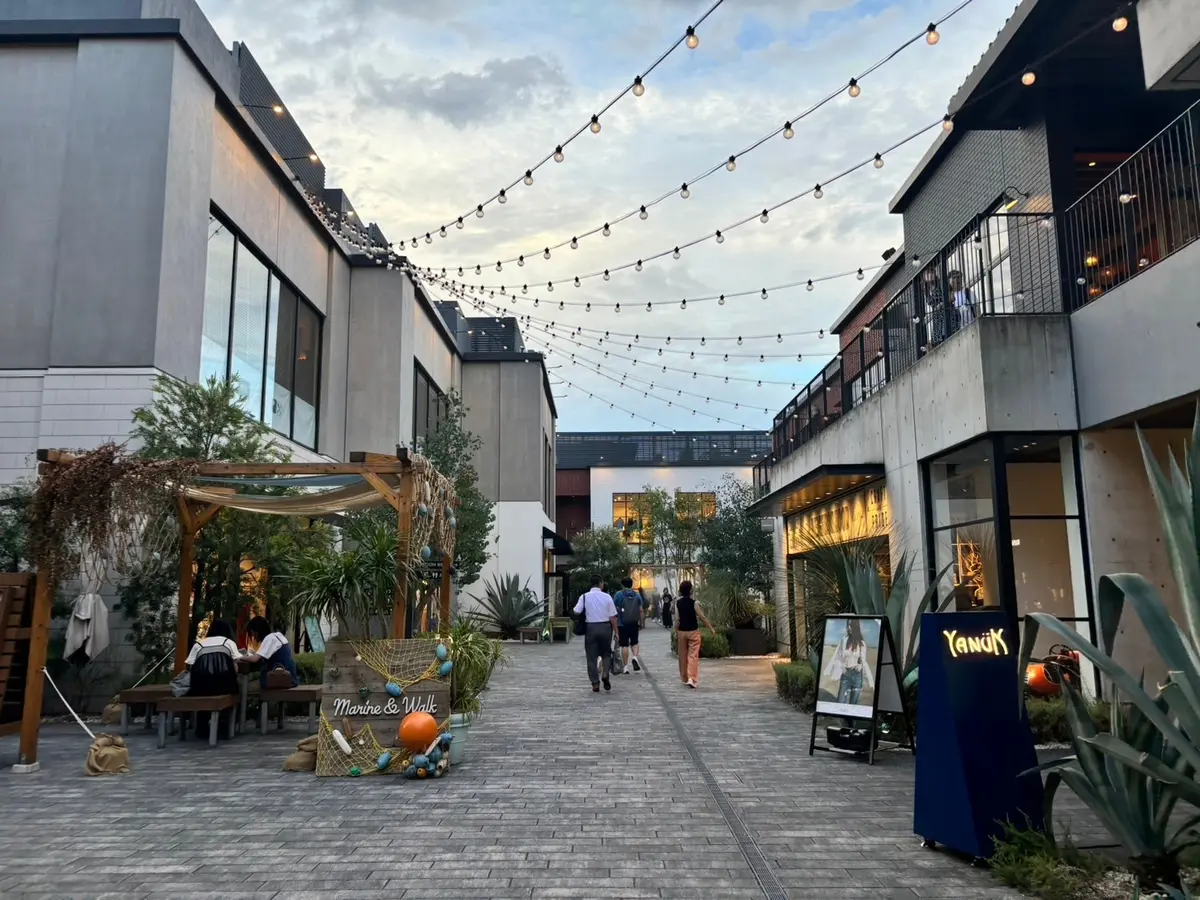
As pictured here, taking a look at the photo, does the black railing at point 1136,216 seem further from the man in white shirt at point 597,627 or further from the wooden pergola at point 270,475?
the man in white shirt at point 597,627

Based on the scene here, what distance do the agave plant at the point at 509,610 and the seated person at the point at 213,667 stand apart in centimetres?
1617

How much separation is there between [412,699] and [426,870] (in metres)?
2.86

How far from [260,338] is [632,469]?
31.9 metres

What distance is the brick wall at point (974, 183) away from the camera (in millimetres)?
10328

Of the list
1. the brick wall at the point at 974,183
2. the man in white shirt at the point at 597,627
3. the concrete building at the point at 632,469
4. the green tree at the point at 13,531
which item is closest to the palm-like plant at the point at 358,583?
the green tree at the point at 13,531

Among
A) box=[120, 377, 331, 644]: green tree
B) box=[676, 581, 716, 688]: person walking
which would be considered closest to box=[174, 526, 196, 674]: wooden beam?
box=[120, 377, 331, 644]: green tree

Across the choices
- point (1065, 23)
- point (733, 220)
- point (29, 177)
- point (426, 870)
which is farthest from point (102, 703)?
point (1065, 23)

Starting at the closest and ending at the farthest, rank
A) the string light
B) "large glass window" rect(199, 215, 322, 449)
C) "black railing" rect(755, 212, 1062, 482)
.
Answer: the string light
"black railing" rect(755, 212, 1062, 482)
"large glass window" rect(199, 215, 322, 449)

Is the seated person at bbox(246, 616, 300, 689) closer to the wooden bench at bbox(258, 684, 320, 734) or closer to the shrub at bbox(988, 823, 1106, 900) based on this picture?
the wooden bench at bbox(258, 684, 320, 734)

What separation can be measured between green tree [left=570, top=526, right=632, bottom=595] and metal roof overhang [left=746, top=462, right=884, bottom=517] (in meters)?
17.8

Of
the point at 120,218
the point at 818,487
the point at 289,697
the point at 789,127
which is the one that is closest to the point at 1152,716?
the point at 789,127

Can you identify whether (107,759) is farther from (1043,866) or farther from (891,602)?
(891,602)

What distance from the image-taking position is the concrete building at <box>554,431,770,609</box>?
44.6 metres

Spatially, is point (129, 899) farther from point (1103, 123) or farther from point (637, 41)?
point (1103, 123)
